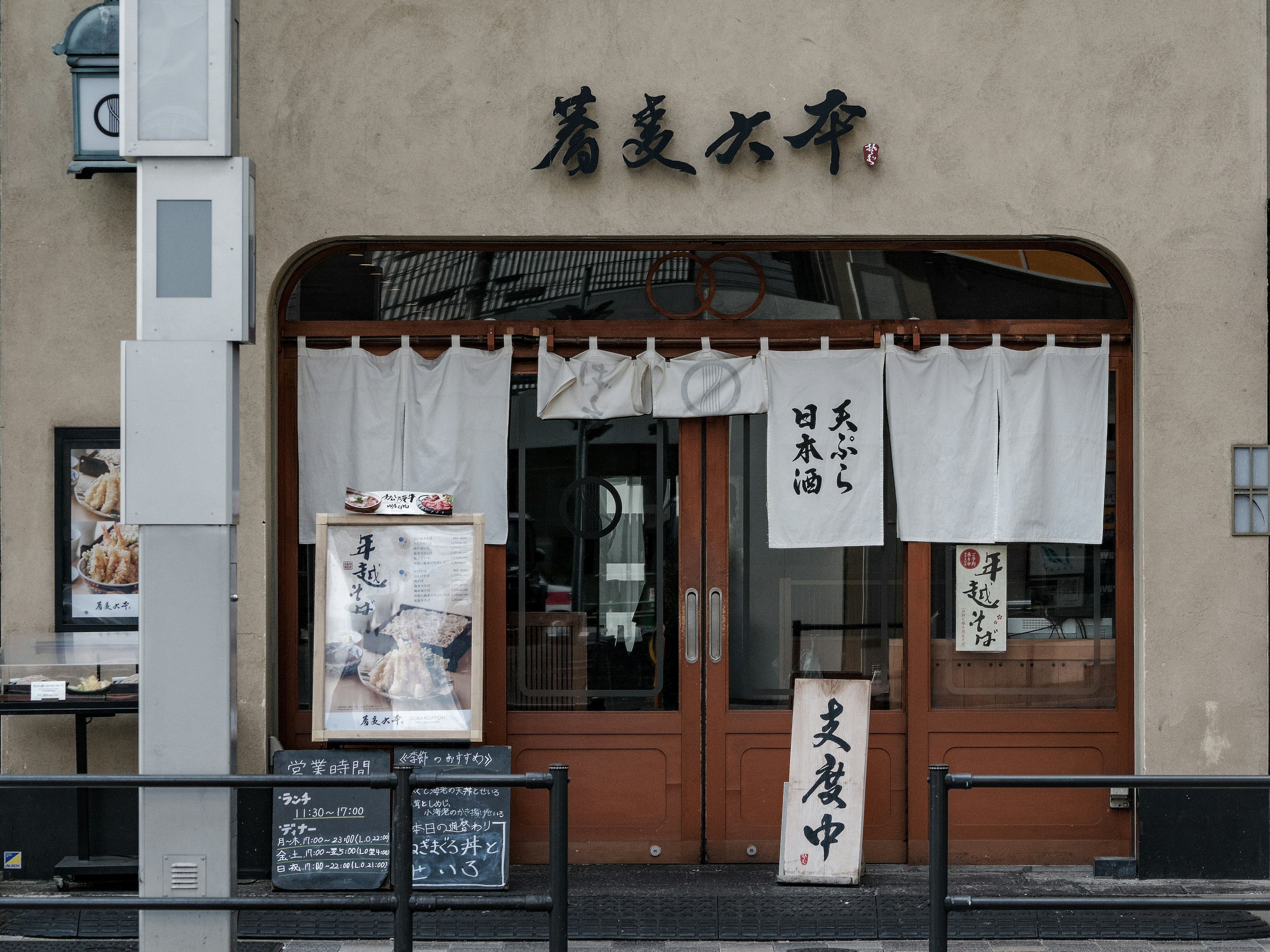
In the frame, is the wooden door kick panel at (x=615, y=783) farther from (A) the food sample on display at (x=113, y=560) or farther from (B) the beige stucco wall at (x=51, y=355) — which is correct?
(A) the food sample on display at (x=113, y=560)

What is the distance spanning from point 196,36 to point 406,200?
236 centimetres

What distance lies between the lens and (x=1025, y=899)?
4148mm

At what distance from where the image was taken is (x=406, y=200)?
6.50 metres

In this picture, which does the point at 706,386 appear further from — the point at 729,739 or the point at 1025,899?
the point at 1025,899

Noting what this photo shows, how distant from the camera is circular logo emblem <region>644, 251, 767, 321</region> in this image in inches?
270

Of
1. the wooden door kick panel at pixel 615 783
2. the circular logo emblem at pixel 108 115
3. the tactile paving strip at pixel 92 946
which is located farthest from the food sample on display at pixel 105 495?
the wooden door kick panel at pixel 615 783

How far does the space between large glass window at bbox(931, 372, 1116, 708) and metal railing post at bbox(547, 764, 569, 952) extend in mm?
3269

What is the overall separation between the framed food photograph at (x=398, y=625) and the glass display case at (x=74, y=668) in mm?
1023

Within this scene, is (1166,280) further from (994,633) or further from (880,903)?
(880,903)

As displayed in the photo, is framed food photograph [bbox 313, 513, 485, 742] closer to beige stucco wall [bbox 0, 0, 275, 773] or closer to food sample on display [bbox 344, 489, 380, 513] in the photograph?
food sample on display [bbox 344, 489, 380, 513]

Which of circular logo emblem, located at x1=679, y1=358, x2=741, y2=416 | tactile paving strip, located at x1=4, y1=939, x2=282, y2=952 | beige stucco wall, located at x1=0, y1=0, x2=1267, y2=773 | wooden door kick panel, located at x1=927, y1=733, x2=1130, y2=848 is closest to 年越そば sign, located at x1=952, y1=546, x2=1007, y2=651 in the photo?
wooden door kick panel, located at x1=927, y1=733, x2=1130, y2=848

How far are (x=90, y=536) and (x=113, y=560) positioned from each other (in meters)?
0.18

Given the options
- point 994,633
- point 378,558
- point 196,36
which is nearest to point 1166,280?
point 994,633

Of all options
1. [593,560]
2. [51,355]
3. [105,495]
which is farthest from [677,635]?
[51,355]
